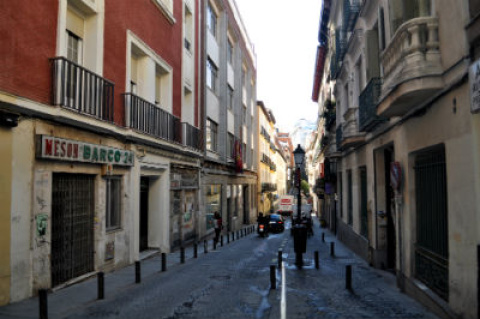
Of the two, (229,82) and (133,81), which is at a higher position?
(229,82)

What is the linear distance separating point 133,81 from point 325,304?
33.3 feet

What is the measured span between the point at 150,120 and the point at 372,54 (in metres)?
8.02

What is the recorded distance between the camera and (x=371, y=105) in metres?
11.3

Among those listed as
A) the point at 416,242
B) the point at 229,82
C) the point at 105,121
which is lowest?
the point at 416,242

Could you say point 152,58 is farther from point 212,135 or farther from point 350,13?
point 212,135

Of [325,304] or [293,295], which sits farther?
[293,295]

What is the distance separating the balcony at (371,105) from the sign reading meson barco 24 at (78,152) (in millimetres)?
7495

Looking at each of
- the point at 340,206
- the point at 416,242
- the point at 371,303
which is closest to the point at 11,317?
A: the point at 371,303

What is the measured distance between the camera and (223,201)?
88.2 feet

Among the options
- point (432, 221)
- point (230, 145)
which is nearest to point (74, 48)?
point (432, 221)

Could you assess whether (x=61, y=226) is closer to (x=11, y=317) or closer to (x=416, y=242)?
(x=11, y=317)

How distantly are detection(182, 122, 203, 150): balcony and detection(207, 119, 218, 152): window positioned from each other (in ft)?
8.59

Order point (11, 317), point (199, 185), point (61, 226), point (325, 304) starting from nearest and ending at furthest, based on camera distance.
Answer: point (11, 317), point (325, 304), point (61, 226), point (199, 185)

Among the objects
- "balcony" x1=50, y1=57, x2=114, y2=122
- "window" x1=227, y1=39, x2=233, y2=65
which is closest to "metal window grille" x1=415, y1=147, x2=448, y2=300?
"balcony" x1=50, y1=57, x2=114, y2=122
